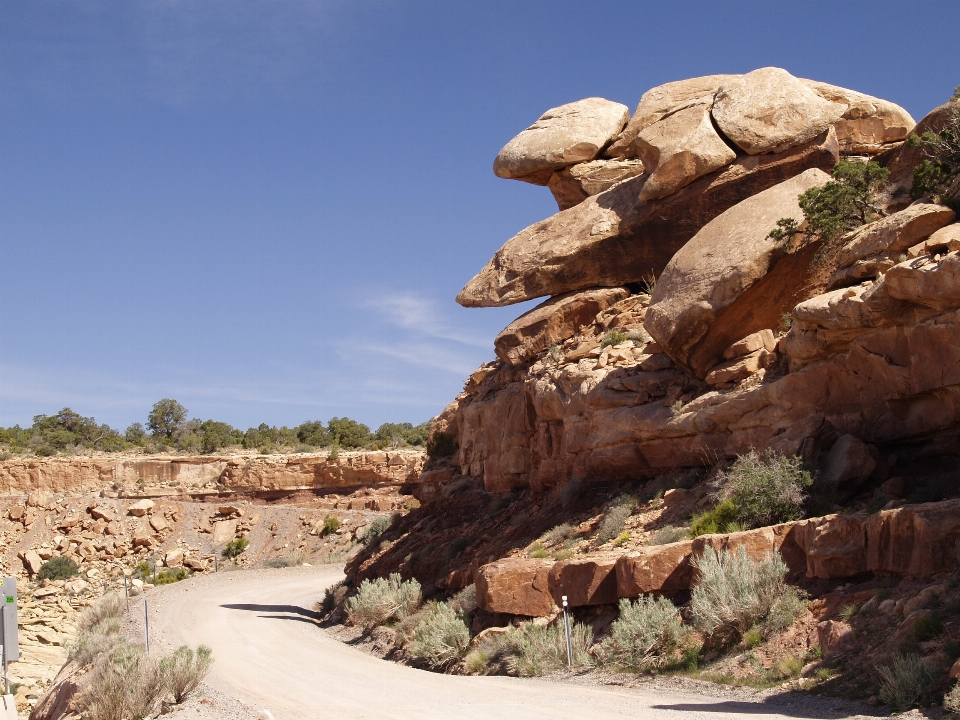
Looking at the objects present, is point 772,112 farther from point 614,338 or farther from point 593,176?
point 593,176

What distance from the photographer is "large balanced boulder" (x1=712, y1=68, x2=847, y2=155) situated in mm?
19906

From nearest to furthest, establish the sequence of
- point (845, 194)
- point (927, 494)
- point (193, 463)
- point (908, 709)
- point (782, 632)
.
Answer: point (908, 709)
point (782, 632)
point (927, 494)
point (845, 194)
point (193, 463)

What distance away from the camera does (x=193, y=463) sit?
184 ft

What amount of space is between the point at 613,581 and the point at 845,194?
26.6 feet

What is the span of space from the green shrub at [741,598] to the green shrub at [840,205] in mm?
6639

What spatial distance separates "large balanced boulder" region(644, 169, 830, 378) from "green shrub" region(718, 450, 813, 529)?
347cm

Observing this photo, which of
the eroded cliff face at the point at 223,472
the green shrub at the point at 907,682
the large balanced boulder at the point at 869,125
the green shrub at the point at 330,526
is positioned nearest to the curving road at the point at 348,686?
the green shrub at the point at 907,682

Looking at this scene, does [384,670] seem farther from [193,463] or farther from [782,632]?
[193,463]

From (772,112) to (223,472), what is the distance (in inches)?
1666

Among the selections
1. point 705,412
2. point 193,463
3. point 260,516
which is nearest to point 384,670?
point 705,412

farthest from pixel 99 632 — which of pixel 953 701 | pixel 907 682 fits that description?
pixel 953 701

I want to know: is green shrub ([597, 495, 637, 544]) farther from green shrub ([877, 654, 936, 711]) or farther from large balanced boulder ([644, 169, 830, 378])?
green shrub ([877, 654, 936, 711])

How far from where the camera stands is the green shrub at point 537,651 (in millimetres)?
14852

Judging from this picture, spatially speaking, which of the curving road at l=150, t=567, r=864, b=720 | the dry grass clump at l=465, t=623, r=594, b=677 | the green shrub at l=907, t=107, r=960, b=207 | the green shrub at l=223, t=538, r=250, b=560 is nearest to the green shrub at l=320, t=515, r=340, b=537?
the green shrub at l=223, t=538, r=250, b=560
